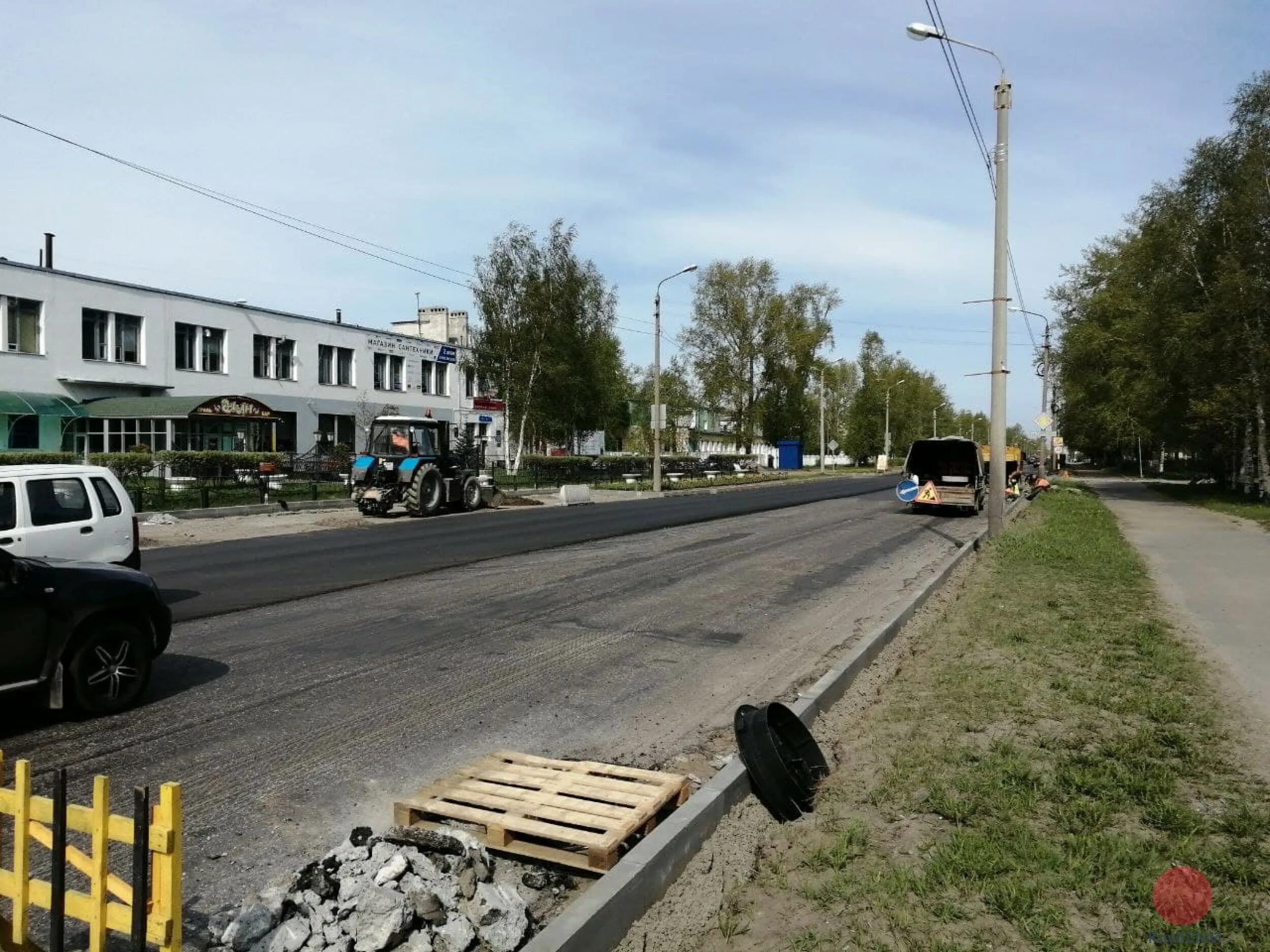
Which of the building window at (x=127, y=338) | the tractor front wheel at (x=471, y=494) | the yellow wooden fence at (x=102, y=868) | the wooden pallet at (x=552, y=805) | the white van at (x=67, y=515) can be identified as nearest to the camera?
the yellow wooden fence at (x=102, y=868)

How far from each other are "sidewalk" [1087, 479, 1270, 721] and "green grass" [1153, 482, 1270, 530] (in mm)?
658

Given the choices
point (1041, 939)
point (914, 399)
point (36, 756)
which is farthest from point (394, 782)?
point (914, 399)

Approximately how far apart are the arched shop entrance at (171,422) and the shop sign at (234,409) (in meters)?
0.02

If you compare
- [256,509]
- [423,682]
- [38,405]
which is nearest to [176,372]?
[38,405]

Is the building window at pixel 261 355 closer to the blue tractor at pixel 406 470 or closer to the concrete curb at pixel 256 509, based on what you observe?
the concrete curb at pixel 256 509

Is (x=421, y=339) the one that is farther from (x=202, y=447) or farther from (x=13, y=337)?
(x=13, y=337)

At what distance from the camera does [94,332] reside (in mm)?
38062

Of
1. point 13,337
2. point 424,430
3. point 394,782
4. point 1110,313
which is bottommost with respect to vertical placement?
point 394,782

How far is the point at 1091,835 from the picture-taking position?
13.9ft

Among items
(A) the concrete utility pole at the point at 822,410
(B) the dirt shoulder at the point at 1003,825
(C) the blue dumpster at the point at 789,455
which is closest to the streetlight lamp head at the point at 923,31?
(B) the dirt shoulder at the point at 1003,825

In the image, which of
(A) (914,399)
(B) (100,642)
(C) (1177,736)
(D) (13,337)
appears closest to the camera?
(C) (1177,736)

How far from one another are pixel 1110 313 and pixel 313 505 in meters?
34.7

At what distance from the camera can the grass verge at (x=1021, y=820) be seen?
354 centimetres

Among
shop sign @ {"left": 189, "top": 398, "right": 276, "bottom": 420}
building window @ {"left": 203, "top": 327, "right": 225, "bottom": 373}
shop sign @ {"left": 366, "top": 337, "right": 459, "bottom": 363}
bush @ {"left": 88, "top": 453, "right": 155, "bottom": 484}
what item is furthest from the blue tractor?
shop sign @ {"left": 366, "top": 337, "right": 459, "bottom": 363}
